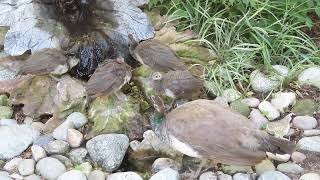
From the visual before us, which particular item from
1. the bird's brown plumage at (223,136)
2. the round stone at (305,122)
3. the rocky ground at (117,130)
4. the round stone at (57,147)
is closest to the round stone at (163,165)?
the rocky ground at (117,130)

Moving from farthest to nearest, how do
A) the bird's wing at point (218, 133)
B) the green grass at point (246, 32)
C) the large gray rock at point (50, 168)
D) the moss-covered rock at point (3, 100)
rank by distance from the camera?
the green grass at point (246, 32) < the moss-covered rock at point (3, 100) < the large gray rock at point (50, 168) < the bird's wing at point (218, 133)

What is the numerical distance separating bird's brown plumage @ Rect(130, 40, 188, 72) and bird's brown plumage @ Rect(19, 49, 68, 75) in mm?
393

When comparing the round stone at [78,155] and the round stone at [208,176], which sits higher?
the round stone at [208,176]

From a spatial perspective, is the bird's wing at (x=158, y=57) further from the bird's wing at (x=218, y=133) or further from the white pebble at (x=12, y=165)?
the white pebble at (x=12, y=165)

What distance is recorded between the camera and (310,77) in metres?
3.24

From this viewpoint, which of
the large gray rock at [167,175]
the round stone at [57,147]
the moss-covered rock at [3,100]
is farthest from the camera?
the moss-covered rock at [3,100]

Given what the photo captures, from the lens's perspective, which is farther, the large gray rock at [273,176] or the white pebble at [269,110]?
the white pebble at [269,110]

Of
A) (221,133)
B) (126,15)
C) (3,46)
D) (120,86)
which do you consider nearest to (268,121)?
(221,133)

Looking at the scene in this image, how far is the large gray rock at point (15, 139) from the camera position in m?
2.84

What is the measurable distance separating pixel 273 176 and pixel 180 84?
0.61 m

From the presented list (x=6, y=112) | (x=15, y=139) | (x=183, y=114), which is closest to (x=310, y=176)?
(x=183, y=114)

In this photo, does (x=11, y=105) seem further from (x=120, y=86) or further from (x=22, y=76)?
(x=120, y=86)

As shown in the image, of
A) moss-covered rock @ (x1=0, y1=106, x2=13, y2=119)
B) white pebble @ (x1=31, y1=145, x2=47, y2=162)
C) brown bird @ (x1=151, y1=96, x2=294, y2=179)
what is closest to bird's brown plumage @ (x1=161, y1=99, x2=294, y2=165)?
brown bird @ (x1=151, y1=96, x2=294, y2=179)

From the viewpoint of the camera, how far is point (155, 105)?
9.48ft
